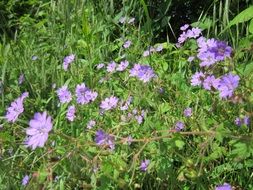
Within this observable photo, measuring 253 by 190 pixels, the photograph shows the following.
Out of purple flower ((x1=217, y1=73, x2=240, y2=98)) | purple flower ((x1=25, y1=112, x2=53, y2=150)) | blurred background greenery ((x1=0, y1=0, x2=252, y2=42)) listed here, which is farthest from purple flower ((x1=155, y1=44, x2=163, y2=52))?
purple flower ((x1=25, y1=112, x2=53, y2=150))

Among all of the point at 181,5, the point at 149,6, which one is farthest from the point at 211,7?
the point at 149,6

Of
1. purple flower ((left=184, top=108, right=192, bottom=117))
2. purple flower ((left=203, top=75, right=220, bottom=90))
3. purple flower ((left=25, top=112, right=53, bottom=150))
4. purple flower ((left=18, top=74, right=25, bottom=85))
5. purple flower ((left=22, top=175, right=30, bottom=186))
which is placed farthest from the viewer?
purple flower ((left=18, top=74, right=25, bottom=85))

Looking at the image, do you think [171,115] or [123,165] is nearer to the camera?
[123,165]

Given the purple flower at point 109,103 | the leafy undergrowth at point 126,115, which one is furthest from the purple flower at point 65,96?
the purple flower at point 109,103

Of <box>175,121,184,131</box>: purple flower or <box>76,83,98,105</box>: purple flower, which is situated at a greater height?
<box>175,121,184,131</box>: purple flower

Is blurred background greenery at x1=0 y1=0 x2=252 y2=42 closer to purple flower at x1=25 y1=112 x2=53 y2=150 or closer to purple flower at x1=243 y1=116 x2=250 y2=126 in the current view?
purple flower at x1=243 y1=116 x2=250 y2=126

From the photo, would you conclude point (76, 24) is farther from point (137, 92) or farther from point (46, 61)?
point (137, 92)
